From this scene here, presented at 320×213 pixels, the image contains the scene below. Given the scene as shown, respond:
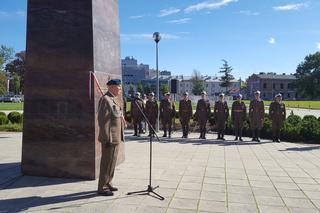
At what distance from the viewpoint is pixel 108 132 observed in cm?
589

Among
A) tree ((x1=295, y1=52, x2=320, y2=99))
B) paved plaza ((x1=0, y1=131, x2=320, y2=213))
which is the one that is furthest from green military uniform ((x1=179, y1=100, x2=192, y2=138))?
tree ((x1=295, y1=52, x2=320, y2=99))

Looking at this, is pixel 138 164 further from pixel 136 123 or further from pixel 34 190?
pixel 136 123

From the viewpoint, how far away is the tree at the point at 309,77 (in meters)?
104

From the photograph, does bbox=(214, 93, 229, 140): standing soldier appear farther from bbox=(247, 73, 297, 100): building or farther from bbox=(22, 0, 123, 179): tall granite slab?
bbox=(247, 73, 297, 100): building

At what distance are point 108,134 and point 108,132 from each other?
0.10 ft

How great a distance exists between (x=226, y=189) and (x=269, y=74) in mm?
133158

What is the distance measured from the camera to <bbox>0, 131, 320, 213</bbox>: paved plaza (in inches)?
223

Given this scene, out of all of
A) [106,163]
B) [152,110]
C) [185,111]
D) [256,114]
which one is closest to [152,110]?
[152,110]

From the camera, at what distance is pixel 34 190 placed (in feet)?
21.1

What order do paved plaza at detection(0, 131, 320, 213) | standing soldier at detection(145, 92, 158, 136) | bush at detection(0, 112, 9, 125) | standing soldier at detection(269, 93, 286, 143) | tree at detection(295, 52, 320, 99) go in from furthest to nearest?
tree at detection(295, 52, 320, 99) < bush at detection(0, 112, 9, 125) < standing soldier at detection(145, 92, 158, 136) < standing soldier at detection(269, 93, 286, 143) < paved plaza at detection(0, 131, 320, 213)

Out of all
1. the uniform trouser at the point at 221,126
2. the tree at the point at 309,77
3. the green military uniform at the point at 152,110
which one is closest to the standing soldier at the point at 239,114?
the uniform trouser at the point at 221,126

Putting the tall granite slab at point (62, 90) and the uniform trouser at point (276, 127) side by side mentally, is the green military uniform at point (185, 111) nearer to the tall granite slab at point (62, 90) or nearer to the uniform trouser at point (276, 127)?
the uniform trouser at point (276, 127)

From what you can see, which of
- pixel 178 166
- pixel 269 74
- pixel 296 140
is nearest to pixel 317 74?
pixel 269 74

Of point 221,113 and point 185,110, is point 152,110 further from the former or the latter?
point 221,113
